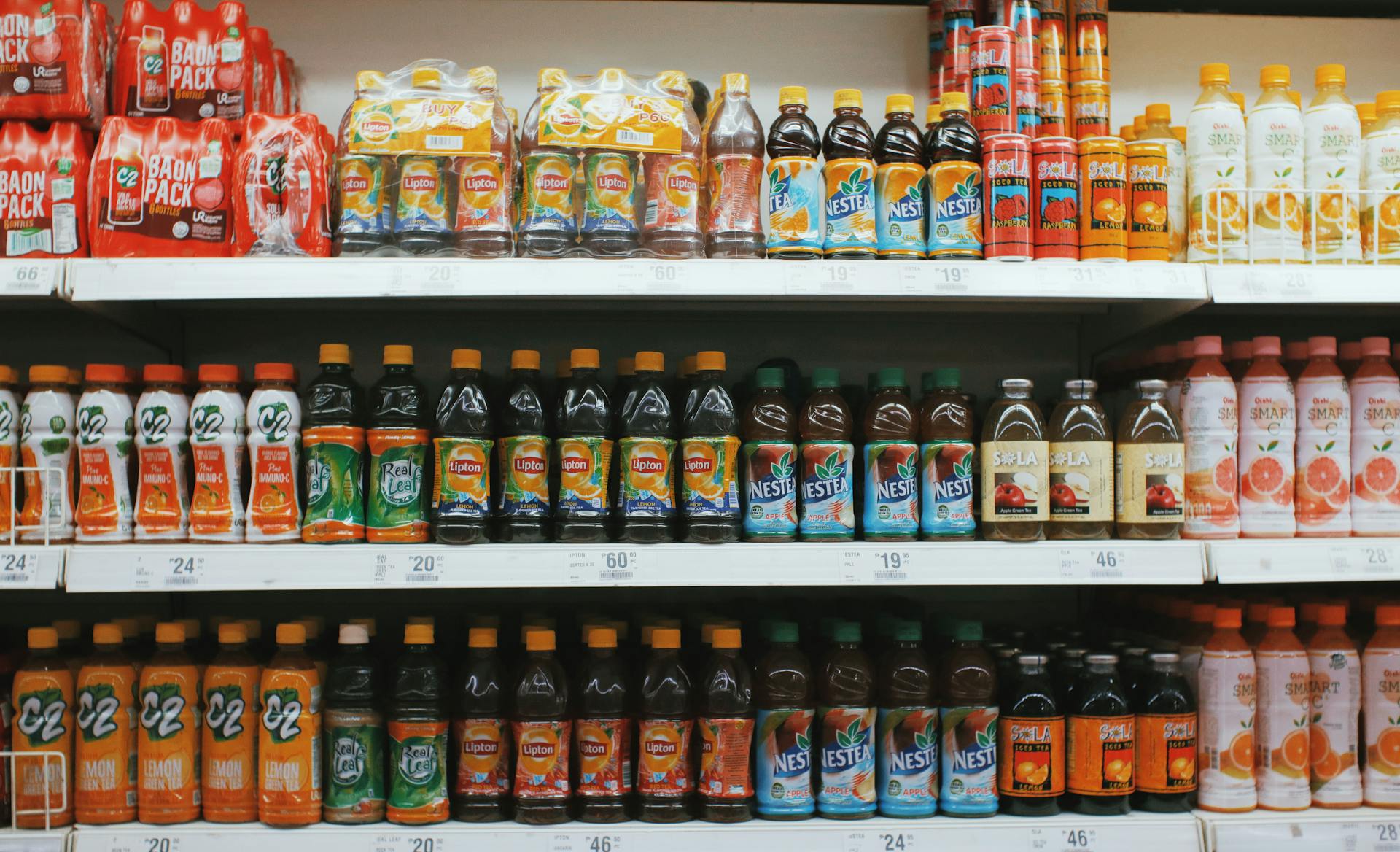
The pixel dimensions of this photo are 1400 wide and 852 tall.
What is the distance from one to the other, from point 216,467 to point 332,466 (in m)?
0.21

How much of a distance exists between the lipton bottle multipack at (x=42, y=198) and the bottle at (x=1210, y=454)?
2.05 meters

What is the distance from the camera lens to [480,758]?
1.76 m

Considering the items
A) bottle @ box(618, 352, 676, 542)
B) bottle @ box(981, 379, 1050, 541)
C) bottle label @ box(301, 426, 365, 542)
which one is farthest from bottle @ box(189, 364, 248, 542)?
bottle @ box(981, 379, 1050, 541)

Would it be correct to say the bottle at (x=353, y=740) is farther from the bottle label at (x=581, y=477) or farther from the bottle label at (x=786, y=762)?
the bottle label at (x=786, y=762)

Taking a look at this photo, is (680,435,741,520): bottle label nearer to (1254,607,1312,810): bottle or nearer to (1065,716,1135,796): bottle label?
(1065,716,1135,796): bottle label

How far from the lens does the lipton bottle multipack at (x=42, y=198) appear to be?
1.82 m

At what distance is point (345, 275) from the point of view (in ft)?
5.63

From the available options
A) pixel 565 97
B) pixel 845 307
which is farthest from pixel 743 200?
pixel 845 307

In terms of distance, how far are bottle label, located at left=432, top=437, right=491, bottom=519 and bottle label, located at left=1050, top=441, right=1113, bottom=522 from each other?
1.02 meters

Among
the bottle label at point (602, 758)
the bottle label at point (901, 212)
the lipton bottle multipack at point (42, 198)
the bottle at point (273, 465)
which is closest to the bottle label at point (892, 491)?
the bottle label at point (901, 212)

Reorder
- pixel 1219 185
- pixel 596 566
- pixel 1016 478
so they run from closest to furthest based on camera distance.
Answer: pixel 596 566 < pixel 1016 478 < pixel 1219 185

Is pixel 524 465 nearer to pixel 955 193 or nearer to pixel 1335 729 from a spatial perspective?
pixel 955 193

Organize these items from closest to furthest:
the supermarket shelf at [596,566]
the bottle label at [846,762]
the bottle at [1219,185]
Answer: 1. the supermarket shelf at [596,566]
2. the bottle label at [846,762]
3. the bottle at [1219,185]

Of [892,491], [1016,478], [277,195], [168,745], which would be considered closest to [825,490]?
[892,491]
